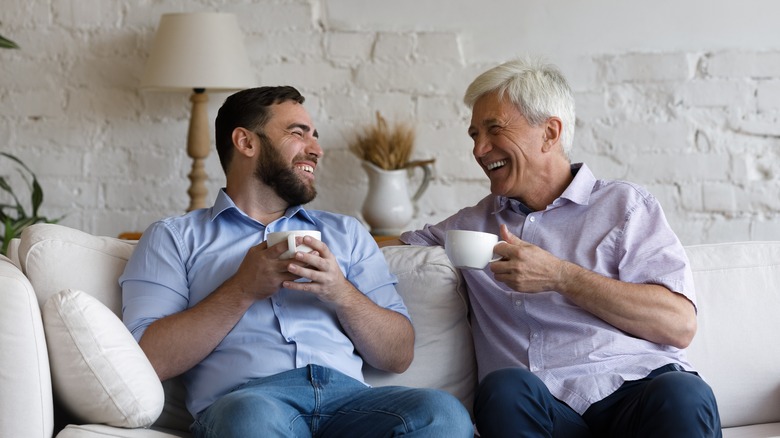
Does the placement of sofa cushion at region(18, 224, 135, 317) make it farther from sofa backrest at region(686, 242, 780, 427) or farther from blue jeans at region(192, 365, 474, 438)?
sofa backrest at region(686, 242, 780, 427)

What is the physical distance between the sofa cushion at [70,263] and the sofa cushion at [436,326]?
59 cm

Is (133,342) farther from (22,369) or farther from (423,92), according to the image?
(423,92)

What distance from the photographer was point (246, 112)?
2215 mm

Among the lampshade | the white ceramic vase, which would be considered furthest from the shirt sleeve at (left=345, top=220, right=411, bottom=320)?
the lampshade

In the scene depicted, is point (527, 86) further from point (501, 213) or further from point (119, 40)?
point (119, 40)

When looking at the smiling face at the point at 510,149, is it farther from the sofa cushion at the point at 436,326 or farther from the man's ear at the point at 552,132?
the sofa cushion at the point at 436,326

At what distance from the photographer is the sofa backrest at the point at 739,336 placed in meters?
2.11

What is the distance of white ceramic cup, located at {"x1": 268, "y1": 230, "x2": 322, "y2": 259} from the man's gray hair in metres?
0.64

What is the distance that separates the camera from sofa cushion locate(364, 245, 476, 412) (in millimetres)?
2080

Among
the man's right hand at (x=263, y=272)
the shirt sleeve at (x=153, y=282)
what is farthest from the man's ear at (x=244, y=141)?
the man's right hand at (x=263, y=272)

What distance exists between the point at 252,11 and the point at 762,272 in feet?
6.27

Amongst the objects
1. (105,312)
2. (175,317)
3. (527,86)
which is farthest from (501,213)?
(105,312)

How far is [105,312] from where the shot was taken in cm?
169

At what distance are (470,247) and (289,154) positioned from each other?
0.57m
